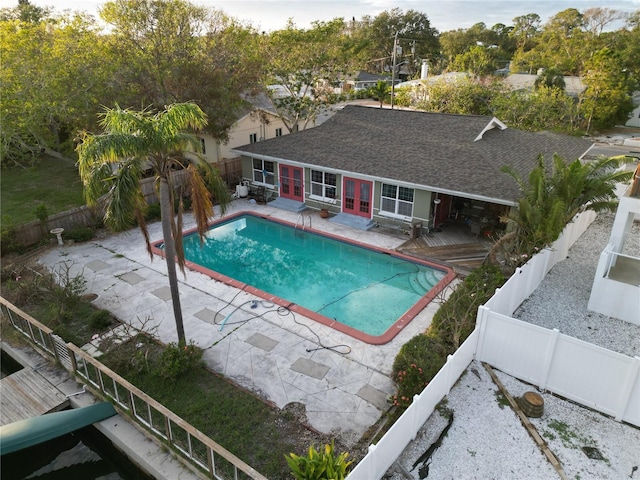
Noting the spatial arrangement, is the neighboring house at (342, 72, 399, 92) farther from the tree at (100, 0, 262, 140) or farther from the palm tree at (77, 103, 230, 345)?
the palm tree at (77, 103, 230, 345)

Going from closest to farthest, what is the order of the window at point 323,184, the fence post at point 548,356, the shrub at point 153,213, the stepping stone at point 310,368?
the fence post at point 548,356 → the stepping stone at point 310,368 → the shrub at point 153,213 → the window at point 323,184

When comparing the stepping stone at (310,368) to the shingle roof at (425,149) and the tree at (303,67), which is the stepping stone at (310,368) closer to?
the shingle roof at (425,149)

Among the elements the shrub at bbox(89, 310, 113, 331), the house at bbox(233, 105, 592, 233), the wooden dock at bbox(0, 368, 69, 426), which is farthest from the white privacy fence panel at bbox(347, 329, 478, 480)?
the shrub at bbox(89, 310, 113, 331)

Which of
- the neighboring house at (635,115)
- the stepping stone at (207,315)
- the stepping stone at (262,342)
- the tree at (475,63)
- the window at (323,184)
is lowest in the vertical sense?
the stepping stone at (262,342)

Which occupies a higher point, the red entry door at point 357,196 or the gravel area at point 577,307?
the red entry door at point 357,196

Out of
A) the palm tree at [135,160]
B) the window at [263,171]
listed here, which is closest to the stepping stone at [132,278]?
the palm tree at [135,160]

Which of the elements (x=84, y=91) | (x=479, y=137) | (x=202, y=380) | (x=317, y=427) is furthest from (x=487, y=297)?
(x=84, y=91)

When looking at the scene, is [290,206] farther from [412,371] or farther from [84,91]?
[412,371]
